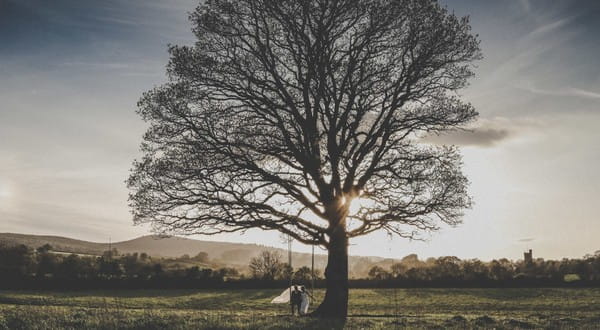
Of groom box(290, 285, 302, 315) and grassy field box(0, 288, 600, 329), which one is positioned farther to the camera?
grassy field box(0, 288, 600, 329)

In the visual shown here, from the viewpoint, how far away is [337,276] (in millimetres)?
18375

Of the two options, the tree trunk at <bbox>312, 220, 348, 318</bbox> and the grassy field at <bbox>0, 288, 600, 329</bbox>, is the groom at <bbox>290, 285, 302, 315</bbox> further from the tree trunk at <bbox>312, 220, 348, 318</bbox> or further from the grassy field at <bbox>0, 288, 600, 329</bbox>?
the tree trunk at <bbox>312, 220, 348, 318</bbox>

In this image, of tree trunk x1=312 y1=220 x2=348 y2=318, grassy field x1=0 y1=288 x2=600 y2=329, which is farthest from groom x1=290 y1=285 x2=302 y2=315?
tree trunk x1=312 y1=220 x2=348 y2=318

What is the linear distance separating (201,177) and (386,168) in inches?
261

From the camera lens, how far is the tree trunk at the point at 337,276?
18250mm

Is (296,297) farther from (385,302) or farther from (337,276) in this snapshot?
(385,302)

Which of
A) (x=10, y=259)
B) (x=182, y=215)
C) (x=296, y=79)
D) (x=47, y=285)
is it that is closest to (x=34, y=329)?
(x=182, y=215)

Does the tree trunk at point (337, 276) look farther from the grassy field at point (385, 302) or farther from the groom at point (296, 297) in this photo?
the grassy field at point (385, 302)

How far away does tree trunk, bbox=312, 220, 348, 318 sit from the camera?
18.2 m

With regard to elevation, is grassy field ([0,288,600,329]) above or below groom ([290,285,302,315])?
below

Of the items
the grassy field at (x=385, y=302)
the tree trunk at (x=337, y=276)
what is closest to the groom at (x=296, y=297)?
the grassy field at (x=385, y=302)

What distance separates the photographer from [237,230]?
58.9 feet

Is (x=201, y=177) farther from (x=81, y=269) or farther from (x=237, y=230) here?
(x=81, y=269)

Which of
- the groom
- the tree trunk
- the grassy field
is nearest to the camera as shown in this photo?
the tree trunk
